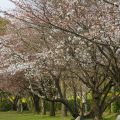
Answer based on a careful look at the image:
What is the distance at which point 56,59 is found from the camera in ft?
48.3

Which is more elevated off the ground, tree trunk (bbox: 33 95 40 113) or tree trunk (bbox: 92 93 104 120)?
tree trunk (bbox: 33 95 40 113)

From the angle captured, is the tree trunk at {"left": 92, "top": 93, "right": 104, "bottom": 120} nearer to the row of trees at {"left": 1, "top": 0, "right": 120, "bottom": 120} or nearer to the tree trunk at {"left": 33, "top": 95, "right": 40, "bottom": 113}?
the row of trees at {"left": 1, "top": 0, "right": 120, "bottom": 120}

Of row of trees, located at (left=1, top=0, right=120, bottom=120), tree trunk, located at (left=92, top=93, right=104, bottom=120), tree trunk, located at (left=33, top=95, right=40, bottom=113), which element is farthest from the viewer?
tree trunk, located at (left=33, top=95, right=40, bottom=113)

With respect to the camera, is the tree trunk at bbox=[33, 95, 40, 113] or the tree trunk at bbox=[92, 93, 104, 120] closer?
the tree trunk at bbox=[92, 93, 104, 120]

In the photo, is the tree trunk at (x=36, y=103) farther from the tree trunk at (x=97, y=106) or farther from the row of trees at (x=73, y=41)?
the tree trunk at (x=97, y=106)

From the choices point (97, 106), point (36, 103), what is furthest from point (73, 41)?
point (36, 103)

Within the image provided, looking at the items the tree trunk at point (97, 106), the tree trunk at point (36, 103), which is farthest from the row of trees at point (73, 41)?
the tree trunk at point (36, 103)

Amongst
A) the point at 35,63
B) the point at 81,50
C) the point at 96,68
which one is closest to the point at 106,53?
the point at 81,50

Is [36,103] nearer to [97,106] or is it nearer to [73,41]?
[97,106]

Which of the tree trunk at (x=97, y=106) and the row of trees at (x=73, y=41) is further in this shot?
the tree trunk at (x=97, y=106)

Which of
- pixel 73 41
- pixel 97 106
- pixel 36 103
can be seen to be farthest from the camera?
pixel 36 103

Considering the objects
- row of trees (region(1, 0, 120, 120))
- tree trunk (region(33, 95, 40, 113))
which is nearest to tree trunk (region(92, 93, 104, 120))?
row of trees (region(1, 0, 120, 120))

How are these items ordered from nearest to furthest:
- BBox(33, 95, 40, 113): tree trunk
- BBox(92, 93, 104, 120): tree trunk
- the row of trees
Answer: the row of trees, BBox(92, 93, 104, 120): tree trunk, BBox(33, 95, 40, 113): tree trunk

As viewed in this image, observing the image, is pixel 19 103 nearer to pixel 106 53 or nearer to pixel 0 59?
pixel 0 59
